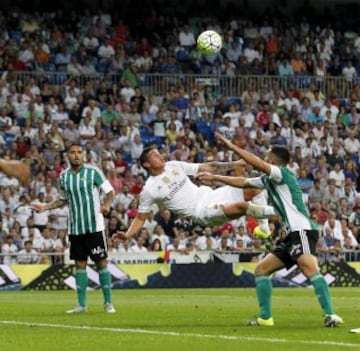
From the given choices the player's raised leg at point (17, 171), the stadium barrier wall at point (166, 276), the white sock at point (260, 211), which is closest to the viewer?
the player's raised leg at point (17, 171)

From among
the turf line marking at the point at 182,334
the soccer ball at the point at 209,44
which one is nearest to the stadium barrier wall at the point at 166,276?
the soccer ball at the point at 209,44

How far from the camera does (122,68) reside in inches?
→ 1425

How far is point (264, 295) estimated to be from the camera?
14633 mm

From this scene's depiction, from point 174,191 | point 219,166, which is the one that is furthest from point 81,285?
point 219,166

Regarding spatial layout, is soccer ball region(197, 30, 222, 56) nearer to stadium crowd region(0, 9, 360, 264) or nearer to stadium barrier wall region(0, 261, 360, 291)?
stadium crowd region(0, 9, 360, 264)

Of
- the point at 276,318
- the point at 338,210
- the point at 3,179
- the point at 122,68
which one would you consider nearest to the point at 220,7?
the point at 122,68

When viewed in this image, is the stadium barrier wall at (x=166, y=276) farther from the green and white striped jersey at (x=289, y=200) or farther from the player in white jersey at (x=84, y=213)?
the green and white striped jersey at (x=289, y=200)

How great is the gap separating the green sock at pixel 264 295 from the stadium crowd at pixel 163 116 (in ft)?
44.3

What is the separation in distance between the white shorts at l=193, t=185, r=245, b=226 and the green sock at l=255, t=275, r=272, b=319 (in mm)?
1607

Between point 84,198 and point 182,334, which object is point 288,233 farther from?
point 84,198

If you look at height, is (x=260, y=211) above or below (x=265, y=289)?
above

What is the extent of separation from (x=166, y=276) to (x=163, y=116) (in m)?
7.15

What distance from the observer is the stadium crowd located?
29484mm

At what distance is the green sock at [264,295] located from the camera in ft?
47.8
